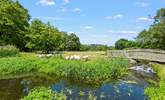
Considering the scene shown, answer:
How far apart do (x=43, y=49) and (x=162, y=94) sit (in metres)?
36.2

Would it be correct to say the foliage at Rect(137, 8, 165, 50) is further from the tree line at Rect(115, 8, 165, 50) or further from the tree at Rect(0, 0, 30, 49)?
the tree at Rect(0, 0, 30, 49)

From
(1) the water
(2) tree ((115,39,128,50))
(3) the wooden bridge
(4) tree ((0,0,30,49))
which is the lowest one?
(1) the water

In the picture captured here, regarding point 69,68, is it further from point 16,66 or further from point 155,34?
point 155,34

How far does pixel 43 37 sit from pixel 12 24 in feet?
27.9

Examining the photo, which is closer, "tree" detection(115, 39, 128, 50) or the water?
the water

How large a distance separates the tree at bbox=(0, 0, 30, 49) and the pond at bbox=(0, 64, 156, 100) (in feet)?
89.9

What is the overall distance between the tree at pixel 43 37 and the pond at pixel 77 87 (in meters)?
21.6

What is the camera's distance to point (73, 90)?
24.7 meters

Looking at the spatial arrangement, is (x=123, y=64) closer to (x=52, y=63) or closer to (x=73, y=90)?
(x=52, y=63)

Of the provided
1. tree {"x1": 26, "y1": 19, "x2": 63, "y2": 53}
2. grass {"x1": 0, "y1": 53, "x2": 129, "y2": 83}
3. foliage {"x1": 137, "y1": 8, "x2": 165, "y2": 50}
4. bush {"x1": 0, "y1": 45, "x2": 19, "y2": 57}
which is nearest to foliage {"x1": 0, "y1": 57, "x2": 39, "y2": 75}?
grass {"x1": 0, "y1": 53, "x2": 129, "y2": 83}

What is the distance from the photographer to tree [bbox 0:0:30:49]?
58.0 metres

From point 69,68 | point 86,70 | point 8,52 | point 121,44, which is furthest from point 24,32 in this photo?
point 121,44

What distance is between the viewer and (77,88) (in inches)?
1016

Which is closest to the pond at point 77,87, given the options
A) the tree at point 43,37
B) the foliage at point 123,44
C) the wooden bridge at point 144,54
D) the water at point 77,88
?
the water at point 77,88
